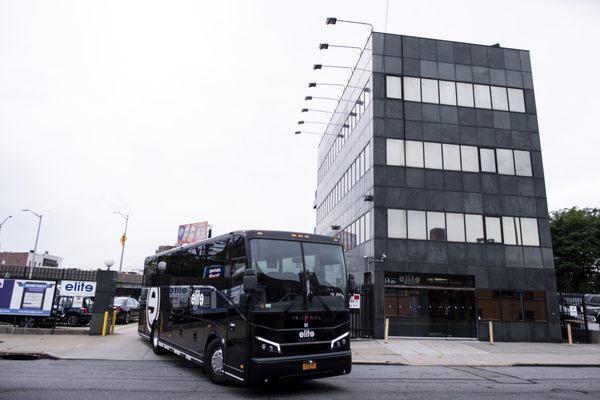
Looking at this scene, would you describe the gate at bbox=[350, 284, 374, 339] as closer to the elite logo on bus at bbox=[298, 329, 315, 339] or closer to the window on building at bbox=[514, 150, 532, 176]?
the window on building at bbox=[514, 150, 532, 176]

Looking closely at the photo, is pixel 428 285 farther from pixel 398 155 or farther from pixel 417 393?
pixel 417 393

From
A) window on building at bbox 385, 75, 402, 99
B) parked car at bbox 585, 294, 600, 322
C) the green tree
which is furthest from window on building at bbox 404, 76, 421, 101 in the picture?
the green tree

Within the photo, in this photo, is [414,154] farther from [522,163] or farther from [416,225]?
[522,163]

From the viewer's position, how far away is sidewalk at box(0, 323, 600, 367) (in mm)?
13875

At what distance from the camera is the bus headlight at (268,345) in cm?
813

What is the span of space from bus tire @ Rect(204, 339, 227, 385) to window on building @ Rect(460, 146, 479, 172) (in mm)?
19703

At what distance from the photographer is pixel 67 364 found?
11648mm

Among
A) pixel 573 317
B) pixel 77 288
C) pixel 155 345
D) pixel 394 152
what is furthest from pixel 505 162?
pixel 77 288

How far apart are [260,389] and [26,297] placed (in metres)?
13.7

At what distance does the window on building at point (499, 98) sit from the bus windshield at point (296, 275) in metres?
21.4

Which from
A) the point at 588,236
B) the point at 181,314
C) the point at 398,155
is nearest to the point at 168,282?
the point at 181,314

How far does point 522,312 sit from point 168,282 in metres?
19.2

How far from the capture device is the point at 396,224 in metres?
23.8

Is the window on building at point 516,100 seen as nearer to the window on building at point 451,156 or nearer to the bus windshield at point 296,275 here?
the window on building at point 451,156
